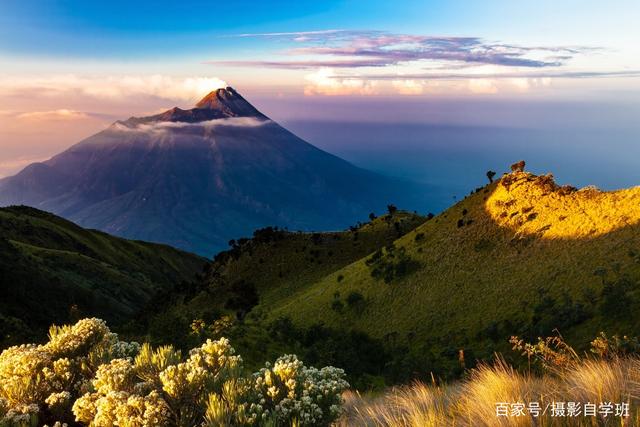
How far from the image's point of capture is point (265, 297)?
8494cm

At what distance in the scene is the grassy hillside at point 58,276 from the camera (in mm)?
76250

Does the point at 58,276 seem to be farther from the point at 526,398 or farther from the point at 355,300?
the point at 526,398

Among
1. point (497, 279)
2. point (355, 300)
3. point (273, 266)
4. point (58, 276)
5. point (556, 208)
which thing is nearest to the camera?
point (497, 279)

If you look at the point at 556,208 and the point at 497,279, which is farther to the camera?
the point at 556,208

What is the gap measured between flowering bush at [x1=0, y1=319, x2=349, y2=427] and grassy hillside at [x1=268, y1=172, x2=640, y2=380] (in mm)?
29013

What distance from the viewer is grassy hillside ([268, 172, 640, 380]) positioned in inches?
1572

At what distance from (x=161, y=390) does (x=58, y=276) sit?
106 metres

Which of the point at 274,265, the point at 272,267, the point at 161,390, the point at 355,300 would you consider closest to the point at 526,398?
the point at 161,390

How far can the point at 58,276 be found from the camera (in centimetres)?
9962

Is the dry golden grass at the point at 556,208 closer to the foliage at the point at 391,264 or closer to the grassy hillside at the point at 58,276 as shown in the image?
the foliage at the point at 391,264

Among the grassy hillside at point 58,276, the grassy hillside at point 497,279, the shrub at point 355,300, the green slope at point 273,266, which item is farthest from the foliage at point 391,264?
the grassy hillside at point 58,276

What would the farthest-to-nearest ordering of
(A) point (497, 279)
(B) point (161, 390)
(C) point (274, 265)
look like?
(C) point (274, 265) → (A) point (497, 279) → (B) point (161, 390)

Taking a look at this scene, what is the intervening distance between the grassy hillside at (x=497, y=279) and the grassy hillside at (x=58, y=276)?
3138 cm

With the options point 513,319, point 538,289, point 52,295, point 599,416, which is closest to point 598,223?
point 538,289
